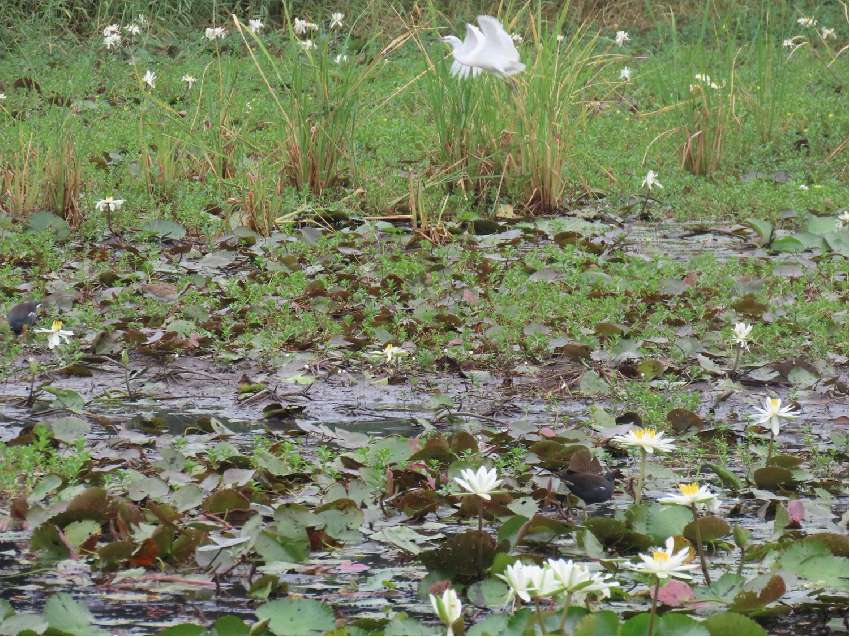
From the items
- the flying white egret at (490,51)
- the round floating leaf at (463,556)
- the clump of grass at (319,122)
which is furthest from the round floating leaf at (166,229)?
the round floating leaf at (463,556)

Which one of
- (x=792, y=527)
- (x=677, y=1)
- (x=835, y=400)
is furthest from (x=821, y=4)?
(x=792, y=527)

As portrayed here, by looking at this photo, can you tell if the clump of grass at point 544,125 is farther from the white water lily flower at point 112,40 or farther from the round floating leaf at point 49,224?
the white water lily flower at point 112,40

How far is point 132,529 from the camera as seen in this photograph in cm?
255

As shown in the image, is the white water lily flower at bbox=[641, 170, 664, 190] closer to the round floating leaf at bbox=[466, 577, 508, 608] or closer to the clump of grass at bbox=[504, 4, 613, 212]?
the clump of grass at bbox=[504, 4, 613, 212]

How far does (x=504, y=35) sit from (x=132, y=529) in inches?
103

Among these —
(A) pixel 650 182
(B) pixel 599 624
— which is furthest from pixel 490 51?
(B) pixel 599 624

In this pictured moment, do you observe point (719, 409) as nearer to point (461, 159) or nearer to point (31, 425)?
point (31, 425)

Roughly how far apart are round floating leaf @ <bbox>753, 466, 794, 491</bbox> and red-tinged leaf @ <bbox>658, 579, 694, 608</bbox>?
737 mm

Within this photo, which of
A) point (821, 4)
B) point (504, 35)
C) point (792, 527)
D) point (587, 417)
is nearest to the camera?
point (792, 527)

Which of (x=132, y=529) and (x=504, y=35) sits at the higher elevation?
(x=504, y=35)

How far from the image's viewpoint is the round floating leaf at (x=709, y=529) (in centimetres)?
252

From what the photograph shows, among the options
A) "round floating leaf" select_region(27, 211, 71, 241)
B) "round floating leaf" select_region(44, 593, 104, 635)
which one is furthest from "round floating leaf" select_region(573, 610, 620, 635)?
"round floating leaf" select_region(27, 211, 71, 241)

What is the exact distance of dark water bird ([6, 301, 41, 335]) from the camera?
13.6 ft

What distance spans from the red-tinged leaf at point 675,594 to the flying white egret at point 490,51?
2.72 metres
